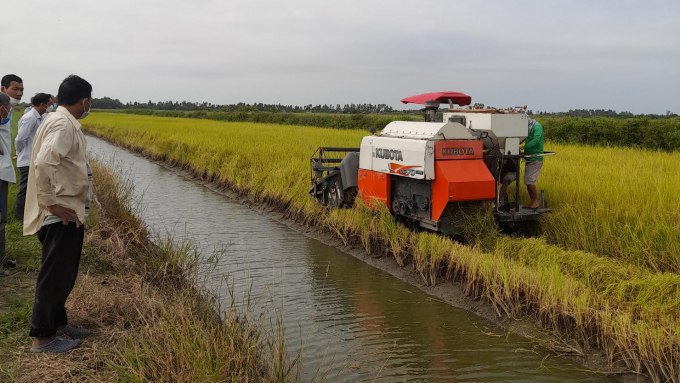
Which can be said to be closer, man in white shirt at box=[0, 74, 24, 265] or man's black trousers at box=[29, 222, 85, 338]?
man's black trousers at box=[29, 222, 85, 338]

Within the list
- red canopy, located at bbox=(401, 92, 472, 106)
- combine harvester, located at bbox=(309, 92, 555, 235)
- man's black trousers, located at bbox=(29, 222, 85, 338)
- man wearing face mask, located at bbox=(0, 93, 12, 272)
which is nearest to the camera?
man's black trousers, located at bbox=(29, 222, 85, 338)

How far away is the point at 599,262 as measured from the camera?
17.8 feet

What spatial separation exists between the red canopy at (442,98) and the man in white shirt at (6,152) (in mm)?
4741

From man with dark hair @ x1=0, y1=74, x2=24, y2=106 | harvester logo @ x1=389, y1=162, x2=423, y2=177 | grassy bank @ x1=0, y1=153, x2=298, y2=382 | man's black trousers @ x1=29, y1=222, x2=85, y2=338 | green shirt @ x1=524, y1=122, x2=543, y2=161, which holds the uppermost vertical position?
man with dark hair @ x1=0, y1=74, x2=24, y2=106

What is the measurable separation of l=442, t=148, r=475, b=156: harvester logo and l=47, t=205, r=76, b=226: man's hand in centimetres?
410

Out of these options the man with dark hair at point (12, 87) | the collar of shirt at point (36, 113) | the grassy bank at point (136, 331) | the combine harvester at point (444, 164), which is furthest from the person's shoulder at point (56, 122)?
the combine harvester at point (444, 164)

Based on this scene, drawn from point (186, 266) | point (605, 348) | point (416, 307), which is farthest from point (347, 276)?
point (605, 348)

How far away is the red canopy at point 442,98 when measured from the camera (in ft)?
25.3

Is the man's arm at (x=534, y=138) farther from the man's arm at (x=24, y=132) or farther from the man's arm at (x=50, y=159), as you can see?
the man's arm at (x=24, y=132)

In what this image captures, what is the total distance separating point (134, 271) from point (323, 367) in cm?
226

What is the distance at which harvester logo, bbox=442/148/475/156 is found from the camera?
6387 millimetres

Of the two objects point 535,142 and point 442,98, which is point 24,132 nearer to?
point 442,98

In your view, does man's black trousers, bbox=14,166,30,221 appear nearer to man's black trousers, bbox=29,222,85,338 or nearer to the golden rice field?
man's black trousers, bbox=29,222,85,338

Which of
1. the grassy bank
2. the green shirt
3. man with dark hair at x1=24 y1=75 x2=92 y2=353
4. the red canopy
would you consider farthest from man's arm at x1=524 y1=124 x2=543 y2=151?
man with dark hair at x1=24 y1=75 x2=92 y2=353
